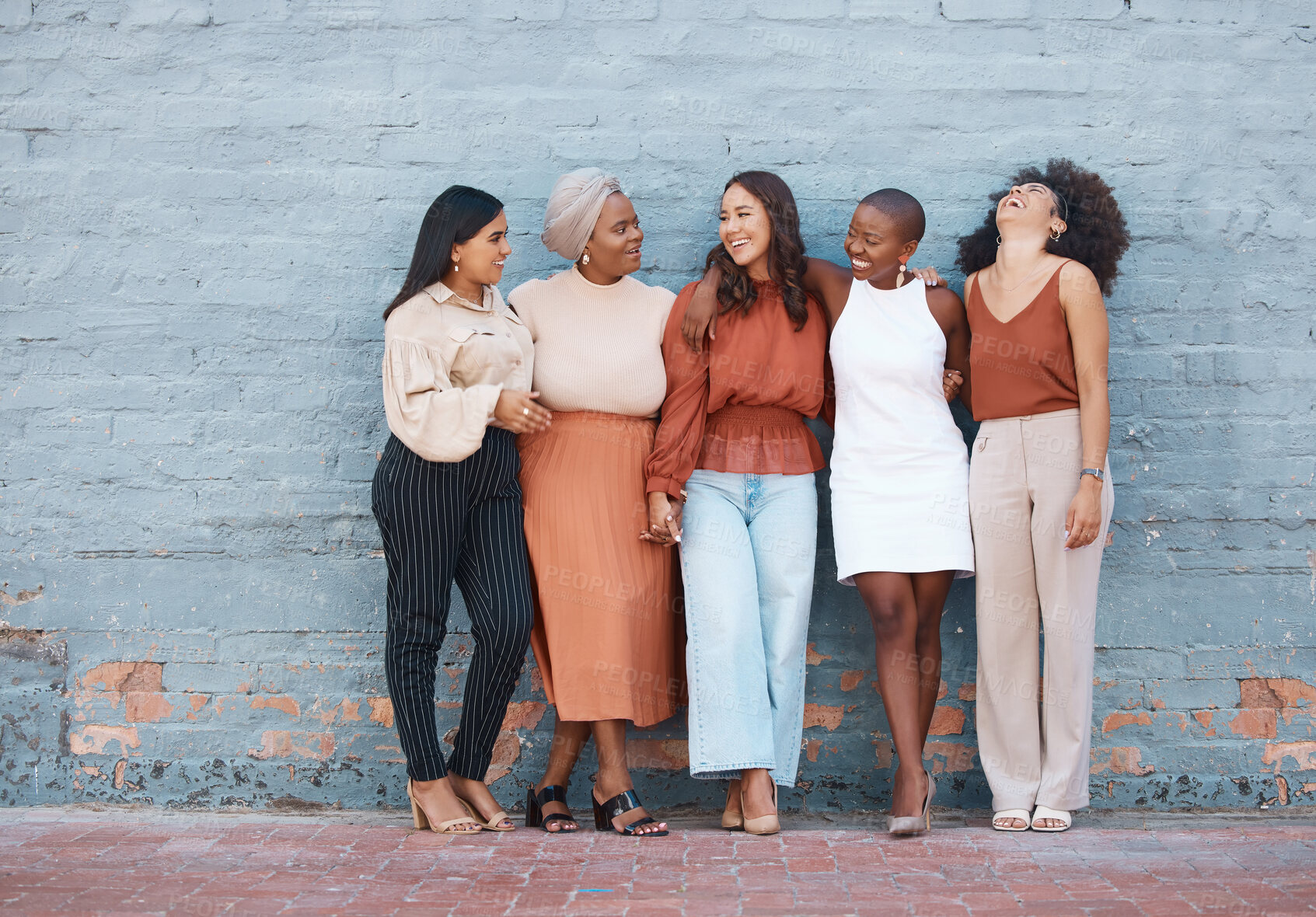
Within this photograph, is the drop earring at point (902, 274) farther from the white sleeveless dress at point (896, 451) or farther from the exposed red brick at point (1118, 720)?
the exposed red brick at point (1118, 720)

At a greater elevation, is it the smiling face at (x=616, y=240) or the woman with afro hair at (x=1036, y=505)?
the smiling face at (x=616, y=240)

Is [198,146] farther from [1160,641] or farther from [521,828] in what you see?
[1160,641]

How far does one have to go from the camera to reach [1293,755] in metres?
4.14

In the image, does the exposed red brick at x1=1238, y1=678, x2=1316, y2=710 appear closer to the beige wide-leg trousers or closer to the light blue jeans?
the beige wide-leg trousers

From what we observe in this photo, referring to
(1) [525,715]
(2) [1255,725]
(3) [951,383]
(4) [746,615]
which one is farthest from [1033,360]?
(1) [525,715]

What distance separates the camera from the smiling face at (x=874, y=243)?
12.6 ft

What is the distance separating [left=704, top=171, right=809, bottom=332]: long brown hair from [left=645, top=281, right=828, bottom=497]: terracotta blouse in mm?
35

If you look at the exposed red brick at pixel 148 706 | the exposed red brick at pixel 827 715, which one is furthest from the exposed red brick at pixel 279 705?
the exposed red brick at pixel 827 715

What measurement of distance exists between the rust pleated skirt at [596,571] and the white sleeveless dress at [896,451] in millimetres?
685

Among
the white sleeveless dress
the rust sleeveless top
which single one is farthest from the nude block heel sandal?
the rust sleeveless top

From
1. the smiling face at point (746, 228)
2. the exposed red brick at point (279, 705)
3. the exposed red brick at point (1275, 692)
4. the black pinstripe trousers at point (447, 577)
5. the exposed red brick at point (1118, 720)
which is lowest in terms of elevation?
the exposed red brick at point (279, 705)

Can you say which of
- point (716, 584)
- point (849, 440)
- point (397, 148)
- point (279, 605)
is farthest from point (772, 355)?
point (279, 605)

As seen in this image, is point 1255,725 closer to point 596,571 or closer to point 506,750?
point 596,571

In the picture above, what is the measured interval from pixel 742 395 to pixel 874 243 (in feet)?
2.26
